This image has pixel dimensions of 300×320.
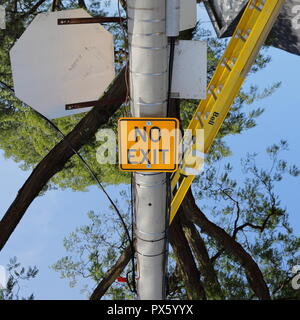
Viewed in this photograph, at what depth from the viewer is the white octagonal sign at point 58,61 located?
3.50 m

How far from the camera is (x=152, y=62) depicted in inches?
124

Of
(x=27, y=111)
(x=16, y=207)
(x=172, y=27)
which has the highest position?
(x=27, y=111)

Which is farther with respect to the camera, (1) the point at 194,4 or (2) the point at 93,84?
(2) the point at 93,84

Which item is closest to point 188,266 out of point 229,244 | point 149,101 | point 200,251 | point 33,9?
point 200,251

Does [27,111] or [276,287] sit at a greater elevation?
[27,111]

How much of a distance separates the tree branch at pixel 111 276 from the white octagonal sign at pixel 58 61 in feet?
12.2

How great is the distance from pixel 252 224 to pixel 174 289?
5.74ft

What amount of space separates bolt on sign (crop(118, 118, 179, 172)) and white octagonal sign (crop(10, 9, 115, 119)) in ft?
2.22

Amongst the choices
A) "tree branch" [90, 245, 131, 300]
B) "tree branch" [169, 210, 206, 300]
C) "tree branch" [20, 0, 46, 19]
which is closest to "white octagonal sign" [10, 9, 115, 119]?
"tree branch" [169, 210, 206, 300]

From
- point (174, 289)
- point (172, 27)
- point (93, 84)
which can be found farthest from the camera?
point (174, 289)

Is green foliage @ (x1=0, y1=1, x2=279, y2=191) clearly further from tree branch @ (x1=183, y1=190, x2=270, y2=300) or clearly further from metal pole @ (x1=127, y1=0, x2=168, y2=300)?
metal pole @ (x1=127, y1=0, x2=168, y2=300)

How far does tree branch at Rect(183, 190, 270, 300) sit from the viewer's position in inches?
270
